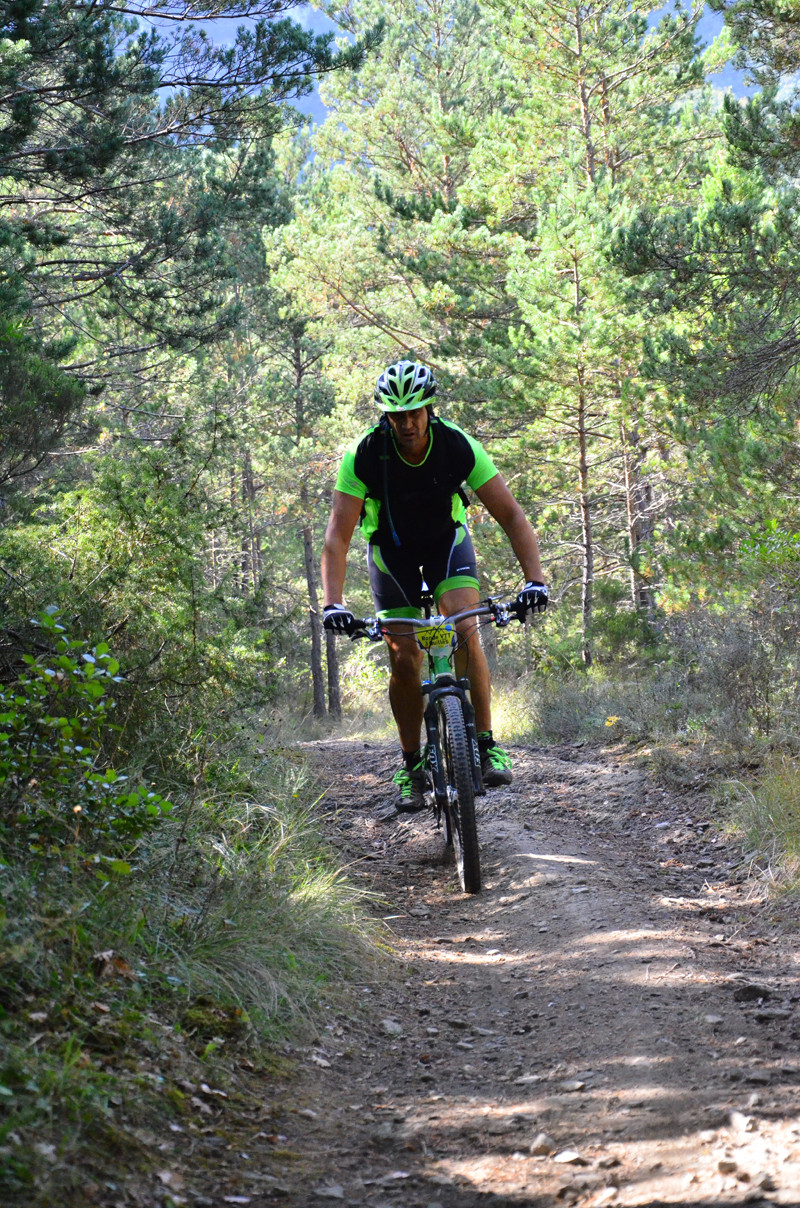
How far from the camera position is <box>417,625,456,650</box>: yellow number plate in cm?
511

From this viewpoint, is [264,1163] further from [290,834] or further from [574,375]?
[574,375]

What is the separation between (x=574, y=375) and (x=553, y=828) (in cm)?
913

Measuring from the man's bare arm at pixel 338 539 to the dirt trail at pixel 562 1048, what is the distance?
163 centimetres

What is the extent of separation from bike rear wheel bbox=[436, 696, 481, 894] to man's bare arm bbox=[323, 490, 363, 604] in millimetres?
846

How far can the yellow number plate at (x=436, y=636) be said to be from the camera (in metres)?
5.11

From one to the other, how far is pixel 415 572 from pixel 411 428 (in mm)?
824

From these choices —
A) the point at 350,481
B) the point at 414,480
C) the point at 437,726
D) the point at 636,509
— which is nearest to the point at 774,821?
the point at 437,726

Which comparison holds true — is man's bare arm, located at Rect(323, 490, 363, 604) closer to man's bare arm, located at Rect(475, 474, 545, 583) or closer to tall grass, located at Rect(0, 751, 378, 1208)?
man's bare arm, located at Rect(475, 474, 545, 583)

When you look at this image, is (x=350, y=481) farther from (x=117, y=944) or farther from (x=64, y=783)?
(x=117, y=944)

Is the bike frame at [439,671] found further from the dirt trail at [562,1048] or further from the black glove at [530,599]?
the dirt trail at [562,1048]

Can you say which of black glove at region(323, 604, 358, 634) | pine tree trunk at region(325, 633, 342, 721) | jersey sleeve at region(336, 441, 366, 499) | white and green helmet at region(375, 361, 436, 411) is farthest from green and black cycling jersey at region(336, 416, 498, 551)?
pine tree trunk at region(325, 633, 342, 721)

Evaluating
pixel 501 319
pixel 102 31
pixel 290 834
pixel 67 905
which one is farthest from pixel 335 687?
pixel 67 905

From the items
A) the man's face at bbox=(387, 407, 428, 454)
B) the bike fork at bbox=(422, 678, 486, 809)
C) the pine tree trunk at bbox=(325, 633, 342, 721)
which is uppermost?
the man's face at bbox=(387, 407, 428, 454)

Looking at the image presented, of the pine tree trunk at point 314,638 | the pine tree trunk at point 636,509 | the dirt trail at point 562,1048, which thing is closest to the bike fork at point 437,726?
the dirt trail at point 562,1048
